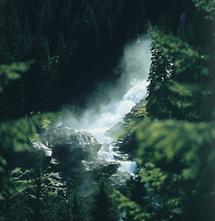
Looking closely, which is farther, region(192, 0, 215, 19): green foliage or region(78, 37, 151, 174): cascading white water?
region(78, 37, 151, 174): cascading white water

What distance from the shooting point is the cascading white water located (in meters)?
65.1

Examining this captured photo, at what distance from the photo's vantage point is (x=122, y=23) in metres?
98.6

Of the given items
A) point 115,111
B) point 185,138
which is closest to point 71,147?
point 115,111

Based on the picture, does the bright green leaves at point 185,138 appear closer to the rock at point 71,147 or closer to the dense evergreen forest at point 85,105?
the dense evergreen forest at point 85,105

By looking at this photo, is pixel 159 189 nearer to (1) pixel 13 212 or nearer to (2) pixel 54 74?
(1) pixel 13 212

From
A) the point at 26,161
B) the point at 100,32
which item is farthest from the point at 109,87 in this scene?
the point at 26,161

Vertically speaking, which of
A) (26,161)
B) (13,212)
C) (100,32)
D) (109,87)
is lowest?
(13,212)

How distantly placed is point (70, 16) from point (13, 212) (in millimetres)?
65836

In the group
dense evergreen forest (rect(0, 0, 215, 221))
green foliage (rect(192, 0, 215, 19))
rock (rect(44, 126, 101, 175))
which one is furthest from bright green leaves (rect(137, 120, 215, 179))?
rock (rect(44, 126, 101, 175))

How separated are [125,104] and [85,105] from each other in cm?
636

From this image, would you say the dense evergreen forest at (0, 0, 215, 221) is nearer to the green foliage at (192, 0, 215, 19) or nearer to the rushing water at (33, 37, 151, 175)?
the green foliage at (192, 0, 215, 19)

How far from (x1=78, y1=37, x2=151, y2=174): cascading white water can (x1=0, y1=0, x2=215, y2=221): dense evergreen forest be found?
1.66 m

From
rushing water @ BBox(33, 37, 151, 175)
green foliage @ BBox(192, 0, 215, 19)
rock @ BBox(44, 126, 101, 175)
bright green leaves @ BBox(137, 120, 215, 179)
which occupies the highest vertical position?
rushing water @ BBox(33, 37, 151, 175)

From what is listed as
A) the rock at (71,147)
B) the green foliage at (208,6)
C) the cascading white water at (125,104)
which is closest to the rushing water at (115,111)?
the cascading white water at (125,104)
